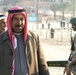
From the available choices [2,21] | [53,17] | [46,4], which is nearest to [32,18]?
[53,17]

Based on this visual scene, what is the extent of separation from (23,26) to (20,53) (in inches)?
10.1

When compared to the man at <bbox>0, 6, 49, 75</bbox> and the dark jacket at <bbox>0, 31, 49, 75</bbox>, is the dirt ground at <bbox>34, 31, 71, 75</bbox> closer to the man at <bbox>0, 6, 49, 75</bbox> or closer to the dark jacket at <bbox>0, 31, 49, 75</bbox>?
the dark jacket at <bbox>0, 31, 49, 75</bbox>

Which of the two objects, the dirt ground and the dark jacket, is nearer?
the dark jacket

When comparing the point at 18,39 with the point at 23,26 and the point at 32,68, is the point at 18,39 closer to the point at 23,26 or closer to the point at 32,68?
the point at 23,26

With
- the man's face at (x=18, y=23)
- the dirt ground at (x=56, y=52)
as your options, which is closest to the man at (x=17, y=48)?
the man's face at (x=18, y=23)

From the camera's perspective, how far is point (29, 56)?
262 cm

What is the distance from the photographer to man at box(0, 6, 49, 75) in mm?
2576

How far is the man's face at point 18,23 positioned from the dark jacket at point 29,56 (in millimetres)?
121

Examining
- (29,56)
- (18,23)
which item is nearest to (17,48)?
(29,56)

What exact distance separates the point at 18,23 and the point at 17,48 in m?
0.24

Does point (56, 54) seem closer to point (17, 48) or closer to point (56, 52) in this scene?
point (56, 52)

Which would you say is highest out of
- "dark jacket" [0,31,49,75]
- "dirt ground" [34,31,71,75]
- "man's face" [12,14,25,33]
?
"man's face" [12,14,25,33]

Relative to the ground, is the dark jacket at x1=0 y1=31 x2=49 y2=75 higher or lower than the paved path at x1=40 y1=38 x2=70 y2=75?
higher

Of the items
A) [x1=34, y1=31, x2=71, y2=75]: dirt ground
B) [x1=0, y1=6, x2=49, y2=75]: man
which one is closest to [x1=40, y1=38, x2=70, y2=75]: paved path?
[x1=34, y1=31, x2=71, y2=75]: dirt ground
